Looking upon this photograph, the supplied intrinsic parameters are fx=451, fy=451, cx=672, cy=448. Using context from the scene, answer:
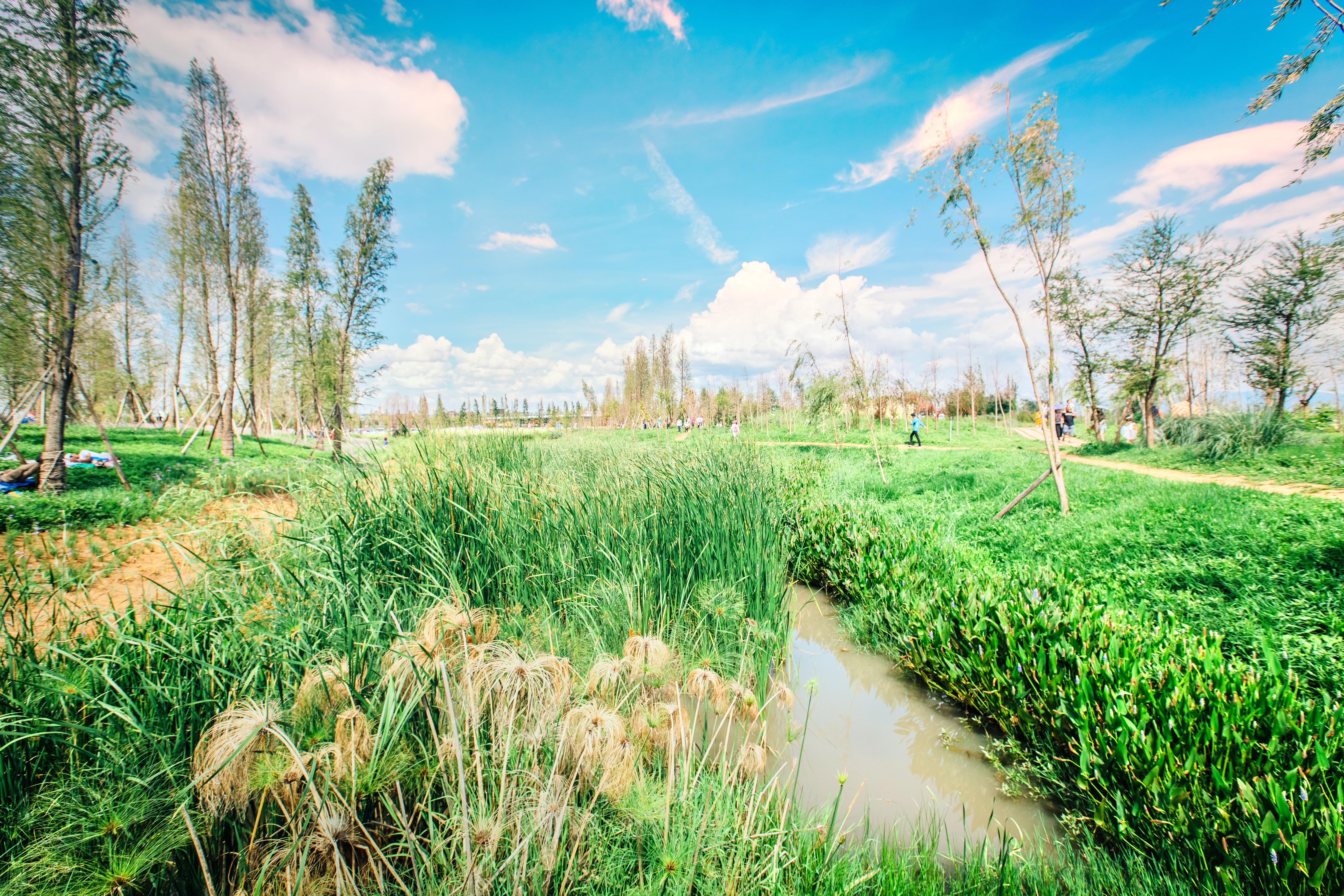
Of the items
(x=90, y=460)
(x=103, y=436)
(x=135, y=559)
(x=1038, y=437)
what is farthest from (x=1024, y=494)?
(x=1038, y=437)

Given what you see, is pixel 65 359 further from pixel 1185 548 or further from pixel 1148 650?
pixel 1185 548

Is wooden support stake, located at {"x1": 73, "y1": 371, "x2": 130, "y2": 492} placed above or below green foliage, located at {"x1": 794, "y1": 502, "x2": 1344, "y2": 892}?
above

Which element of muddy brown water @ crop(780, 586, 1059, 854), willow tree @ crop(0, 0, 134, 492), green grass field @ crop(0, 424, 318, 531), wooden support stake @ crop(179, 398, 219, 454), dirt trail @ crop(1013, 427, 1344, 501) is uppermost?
willow tree @ crop(0, 0, 134, 492)

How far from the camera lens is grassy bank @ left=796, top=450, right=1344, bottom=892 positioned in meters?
1.96

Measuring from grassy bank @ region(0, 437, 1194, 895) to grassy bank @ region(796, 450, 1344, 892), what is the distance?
42 centimetres

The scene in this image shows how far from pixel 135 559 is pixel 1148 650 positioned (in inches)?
408

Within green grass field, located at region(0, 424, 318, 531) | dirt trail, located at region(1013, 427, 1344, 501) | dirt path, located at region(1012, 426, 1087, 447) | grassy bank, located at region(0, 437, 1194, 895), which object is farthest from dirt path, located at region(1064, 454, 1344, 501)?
A: green grass field, located at region(0, 424, 318, 531)

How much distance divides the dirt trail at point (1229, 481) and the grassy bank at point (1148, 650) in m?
0.92

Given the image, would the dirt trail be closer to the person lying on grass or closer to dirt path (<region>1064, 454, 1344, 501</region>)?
dirt path (<region>1064, 454, 1344, 501</region>)

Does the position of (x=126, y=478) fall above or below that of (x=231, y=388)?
below

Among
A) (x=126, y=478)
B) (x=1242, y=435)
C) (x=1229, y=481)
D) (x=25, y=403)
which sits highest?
(x=25, y=403)

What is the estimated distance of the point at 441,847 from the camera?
149cm

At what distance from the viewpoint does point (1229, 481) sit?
8508 mm

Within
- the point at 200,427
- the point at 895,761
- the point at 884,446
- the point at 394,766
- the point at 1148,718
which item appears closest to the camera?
the point at 394,766
